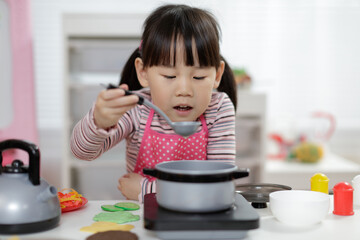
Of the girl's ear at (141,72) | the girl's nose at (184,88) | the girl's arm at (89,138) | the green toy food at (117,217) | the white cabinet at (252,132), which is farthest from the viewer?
the white cabinet at (252,132)

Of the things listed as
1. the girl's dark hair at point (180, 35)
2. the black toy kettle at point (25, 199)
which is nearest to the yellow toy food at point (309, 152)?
the girl's dark hair at point (180, 35)

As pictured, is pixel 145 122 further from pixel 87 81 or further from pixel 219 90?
pixel 87 81

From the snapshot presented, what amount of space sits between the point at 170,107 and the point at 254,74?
238 cm

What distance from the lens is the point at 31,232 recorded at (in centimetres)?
72

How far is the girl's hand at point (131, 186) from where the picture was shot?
1.07m

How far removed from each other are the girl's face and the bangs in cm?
1

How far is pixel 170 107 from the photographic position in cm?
105

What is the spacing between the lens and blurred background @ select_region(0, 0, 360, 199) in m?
2.87

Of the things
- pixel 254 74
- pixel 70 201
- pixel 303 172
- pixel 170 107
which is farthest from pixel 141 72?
pixel 254 74

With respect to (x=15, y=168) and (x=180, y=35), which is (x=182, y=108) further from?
(x=15, y=168)

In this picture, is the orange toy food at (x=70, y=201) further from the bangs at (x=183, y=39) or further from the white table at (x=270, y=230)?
the bangs at (x=183, y=39)

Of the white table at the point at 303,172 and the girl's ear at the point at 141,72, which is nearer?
the girl's ear at the point at 141,72

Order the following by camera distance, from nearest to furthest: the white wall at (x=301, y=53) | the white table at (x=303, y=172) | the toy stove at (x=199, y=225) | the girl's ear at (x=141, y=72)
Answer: the toy stove at (x=199, y=225) → the girl's ear at (x=141, y=72) → the white table at (x=303, y=172) → the white wall at (x=301, y=53)

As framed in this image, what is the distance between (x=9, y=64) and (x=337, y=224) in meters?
2.27
